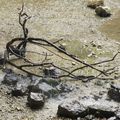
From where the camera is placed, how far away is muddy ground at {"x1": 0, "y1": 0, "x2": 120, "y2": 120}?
5.55 metres

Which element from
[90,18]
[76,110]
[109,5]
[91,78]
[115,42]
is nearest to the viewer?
[76,110]

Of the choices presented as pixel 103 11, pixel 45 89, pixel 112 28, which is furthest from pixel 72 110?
pixel 103 11

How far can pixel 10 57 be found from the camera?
6.65m

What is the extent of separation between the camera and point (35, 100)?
5.40m

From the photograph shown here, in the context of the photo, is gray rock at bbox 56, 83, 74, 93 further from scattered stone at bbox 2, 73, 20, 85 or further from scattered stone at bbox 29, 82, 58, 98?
scattered stone at bbox 2, 73, 20, 85

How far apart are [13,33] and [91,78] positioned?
6.46 feet

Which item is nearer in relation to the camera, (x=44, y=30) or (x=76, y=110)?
(x=76, y=110)

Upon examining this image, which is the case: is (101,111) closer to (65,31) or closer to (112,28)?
(65,31)

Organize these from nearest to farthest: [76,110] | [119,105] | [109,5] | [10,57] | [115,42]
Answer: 1. [76,110]
2. [119,105]
3. [10,57]
4. [115,42]
5. [109,5]

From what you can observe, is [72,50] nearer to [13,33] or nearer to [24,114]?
[13,33]

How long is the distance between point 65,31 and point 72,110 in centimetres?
267

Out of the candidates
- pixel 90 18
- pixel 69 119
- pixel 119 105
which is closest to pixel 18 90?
pixel 69 119

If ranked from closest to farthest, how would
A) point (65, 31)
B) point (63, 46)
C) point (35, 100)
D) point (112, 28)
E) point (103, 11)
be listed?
point (35, 100) → point (63, 46) → point (65, 31) → point (112, 28) → point (103, 11)

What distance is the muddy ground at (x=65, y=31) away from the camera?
18.2 feet
